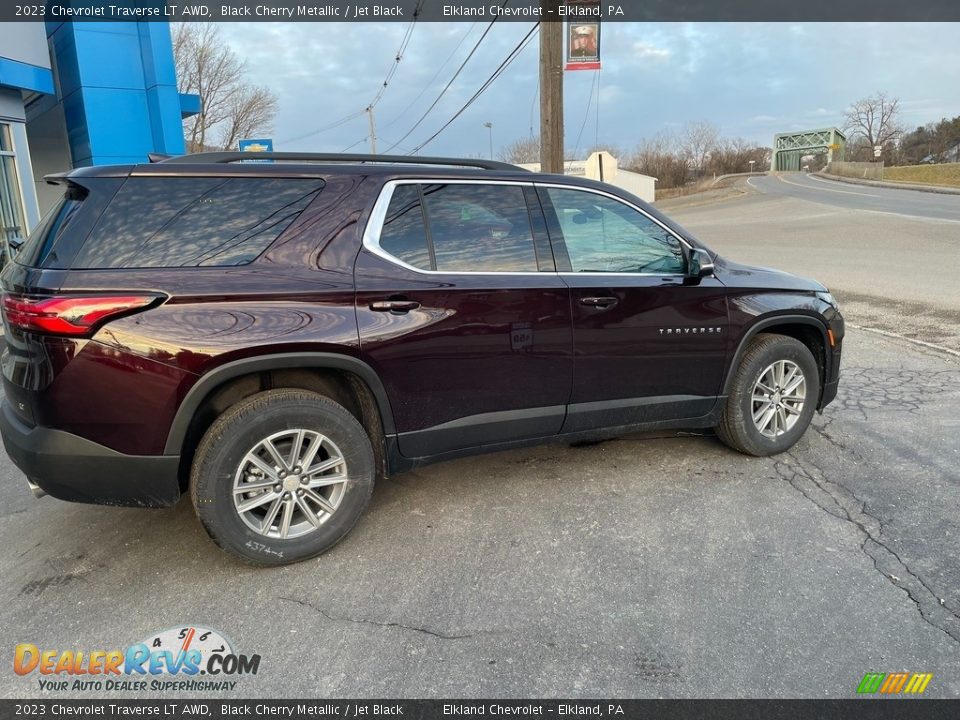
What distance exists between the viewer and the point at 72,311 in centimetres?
263

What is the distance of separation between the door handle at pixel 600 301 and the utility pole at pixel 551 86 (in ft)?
21.9

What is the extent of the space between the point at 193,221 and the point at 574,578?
2.40 meters

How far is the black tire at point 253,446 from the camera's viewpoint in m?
2.85

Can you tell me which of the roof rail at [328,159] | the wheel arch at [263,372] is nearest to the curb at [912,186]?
the roof rail at [328,159]

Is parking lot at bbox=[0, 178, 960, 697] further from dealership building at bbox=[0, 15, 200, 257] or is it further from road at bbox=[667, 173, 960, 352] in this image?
dealership building at bbox=[0, 15, 200, 257]

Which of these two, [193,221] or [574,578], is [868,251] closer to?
[574,578]

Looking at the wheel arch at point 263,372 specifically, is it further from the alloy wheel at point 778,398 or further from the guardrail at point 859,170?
the guardrail at point 859,170

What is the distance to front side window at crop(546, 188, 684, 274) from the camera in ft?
12.0

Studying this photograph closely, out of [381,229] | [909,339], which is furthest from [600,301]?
[909,339]

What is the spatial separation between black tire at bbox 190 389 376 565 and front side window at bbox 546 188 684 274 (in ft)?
5.16

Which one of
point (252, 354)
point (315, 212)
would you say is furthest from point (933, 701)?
point (315, 212)

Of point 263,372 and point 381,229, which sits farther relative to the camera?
point 381,229

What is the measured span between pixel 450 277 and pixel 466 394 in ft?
2.00

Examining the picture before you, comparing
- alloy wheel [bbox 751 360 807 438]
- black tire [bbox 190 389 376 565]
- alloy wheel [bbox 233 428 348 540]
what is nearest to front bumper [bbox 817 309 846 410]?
alloy wheel [bbox 751 360 807 438]
